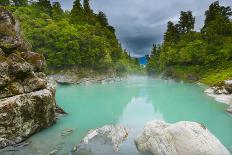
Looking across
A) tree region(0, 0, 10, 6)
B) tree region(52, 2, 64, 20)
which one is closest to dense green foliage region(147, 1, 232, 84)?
tree region(52, 2, 64, 20)

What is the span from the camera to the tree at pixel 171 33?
7350cm

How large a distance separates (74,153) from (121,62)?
6728 centimetres

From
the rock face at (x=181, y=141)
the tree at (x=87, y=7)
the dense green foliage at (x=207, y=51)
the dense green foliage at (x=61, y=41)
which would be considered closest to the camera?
the rock face at (x=181, y=141)

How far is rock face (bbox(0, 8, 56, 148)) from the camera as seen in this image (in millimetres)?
10203

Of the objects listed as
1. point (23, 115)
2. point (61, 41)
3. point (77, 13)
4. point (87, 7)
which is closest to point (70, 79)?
point (61, 41)

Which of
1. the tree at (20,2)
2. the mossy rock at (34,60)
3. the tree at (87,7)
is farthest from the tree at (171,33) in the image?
the mossy rock at (34,60)

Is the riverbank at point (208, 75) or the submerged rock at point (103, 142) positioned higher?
the riverbank at point (208, 75)

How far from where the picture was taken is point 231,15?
169ft

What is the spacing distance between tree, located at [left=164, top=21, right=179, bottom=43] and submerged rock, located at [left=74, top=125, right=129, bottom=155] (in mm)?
65923

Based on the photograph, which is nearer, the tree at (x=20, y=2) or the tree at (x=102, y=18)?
the tree at (x=20, y=2)

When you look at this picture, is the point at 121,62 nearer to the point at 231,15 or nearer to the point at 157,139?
the point at 231,15

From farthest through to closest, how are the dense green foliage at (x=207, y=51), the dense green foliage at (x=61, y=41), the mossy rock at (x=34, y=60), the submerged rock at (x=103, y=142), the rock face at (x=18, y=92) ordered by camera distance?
the dense green foliage at (x=61, y=41) → the dense green foliage at (x=207, y=51) → the mossy rock at (x=34, y=60) → the rock face at (x=18, y=92) → the submerged rock at (x=103, y=142)

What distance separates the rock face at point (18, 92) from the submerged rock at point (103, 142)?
3.17 m

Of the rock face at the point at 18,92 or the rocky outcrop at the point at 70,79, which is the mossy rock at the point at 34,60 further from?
the rocky outcrop at the point at 70,79
